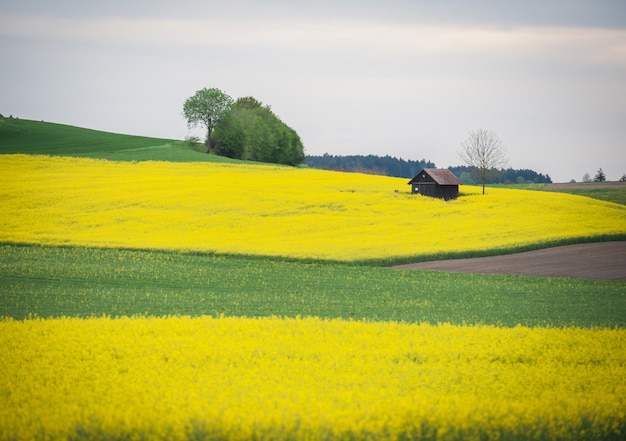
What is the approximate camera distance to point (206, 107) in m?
79.9

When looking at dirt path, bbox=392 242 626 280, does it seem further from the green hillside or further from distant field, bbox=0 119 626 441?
the green hillside

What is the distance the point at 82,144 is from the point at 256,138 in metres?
21.3

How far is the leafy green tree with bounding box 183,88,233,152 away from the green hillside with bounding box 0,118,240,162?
121 inches

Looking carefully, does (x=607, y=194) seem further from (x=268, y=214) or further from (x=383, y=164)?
(x=383, y=164)

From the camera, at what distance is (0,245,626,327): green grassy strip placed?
61.8 feet

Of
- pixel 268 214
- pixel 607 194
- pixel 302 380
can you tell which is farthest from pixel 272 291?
pixel 607 194

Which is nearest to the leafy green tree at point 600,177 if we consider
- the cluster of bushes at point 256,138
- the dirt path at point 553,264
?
the cluster of bushes at point 256,138

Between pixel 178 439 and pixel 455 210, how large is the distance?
35.0 metres

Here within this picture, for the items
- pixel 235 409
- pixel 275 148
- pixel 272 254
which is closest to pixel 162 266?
pixel 272 254

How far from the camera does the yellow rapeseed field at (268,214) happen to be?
31750 millimetres

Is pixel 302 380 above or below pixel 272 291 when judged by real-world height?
above

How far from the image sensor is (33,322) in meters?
14.2

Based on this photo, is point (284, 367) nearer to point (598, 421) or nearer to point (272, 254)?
point (598, 421)

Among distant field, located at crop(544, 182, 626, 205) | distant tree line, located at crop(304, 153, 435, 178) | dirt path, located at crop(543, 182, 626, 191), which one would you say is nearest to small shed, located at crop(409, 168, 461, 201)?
distant field, located at crop(544, 182, 626, 205)
